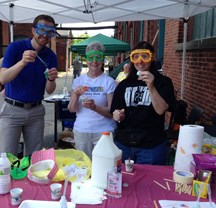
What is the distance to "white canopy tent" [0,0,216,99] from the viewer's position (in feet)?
15.4

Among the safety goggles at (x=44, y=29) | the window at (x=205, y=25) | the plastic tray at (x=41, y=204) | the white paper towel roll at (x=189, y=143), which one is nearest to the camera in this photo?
the plastic tray at (x=41, y=204)

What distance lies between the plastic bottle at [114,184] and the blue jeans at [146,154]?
0.77 meters

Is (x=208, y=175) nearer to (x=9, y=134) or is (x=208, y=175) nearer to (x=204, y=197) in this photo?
(x=204, y=197)

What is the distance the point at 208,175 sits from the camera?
6.25 feet

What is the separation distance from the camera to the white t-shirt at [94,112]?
9.55 ft

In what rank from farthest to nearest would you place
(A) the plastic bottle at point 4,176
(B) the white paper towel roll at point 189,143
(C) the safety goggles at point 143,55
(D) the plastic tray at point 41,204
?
(C) the safety goggles at point 143,55 → (B) the white paper towel roll at point 189,143 → (A) the plastic bottle at point 4,176 → (D) the plastic tray at point 41,204

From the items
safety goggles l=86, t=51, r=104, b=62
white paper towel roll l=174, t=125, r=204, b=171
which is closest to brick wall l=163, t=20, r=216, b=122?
safety goggles l=86, t=51, r=104, b=62

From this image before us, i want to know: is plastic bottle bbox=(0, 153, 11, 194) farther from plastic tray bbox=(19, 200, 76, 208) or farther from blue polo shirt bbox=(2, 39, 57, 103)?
blue polo shirt bbox=(2, 39, 57, 103)

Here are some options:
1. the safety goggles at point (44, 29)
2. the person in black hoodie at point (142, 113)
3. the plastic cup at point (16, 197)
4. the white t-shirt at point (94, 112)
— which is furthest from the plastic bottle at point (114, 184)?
the safety goggles at point (44, 29)

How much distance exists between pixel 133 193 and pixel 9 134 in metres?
1.60

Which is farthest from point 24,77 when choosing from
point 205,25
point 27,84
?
point 205,25

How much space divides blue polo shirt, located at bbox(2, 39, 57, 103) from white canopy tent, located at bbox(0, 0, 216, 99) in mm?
1916

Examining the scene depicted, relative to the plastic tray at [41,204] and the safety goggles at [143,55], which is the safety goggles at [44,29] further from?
the plastic tray at [41,204]

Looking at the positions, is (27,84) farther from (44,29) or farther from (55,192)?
(55,192)
